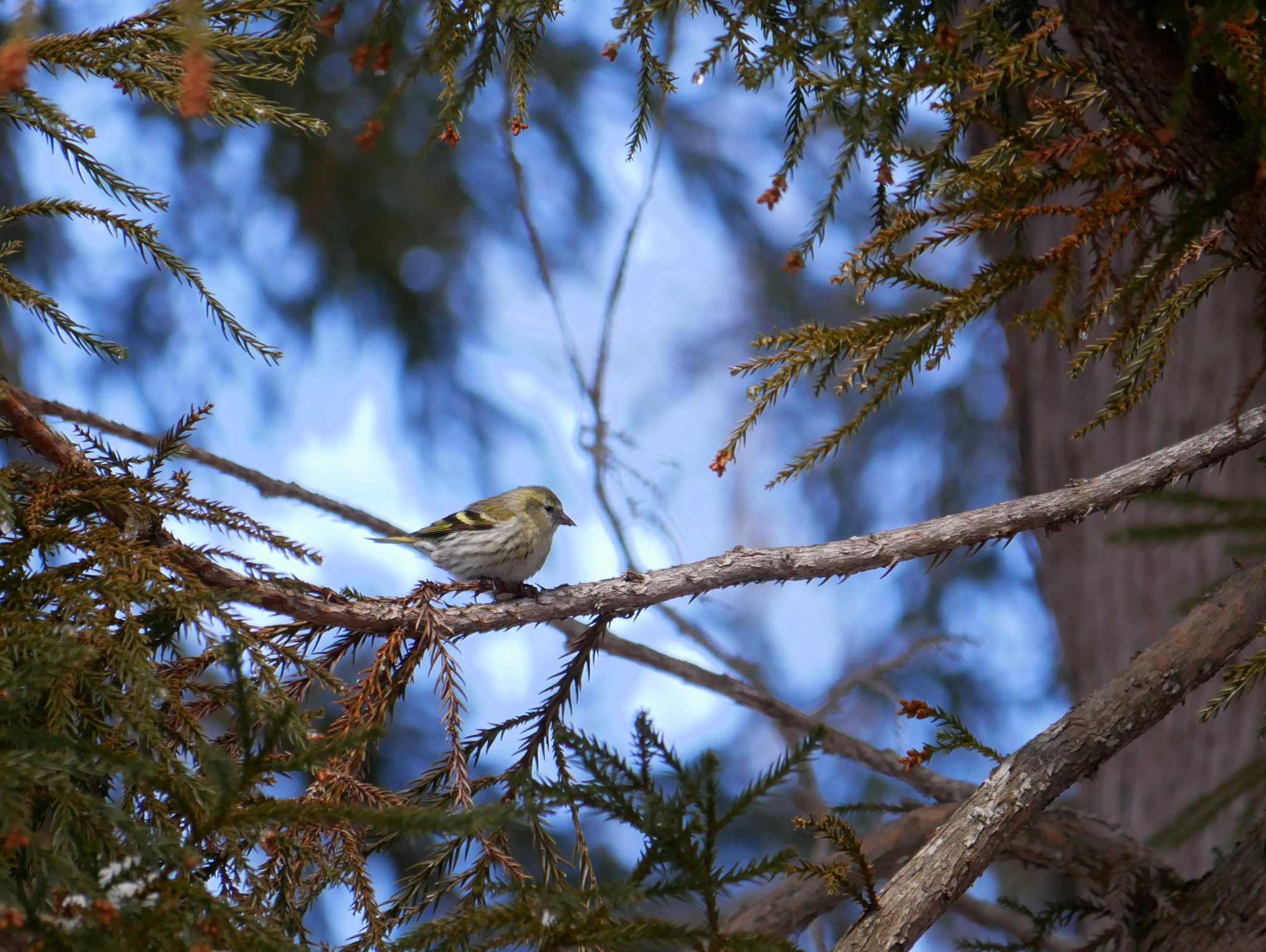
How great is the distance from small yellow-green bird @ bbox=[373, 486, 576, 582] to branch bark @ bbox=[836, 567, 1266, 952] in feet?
6.66

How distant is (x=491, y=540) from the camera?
3973mm

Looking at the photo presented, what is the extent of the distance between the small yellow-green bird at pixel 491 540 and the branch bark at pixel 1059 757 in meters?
2.03

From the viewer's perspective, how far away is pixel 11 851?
1297mm

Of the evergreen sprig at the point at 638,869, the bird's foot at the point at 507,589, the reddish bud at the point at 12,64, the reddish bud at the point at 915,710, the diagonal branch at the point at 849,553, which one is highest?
the bird's foot at the point at 507,589

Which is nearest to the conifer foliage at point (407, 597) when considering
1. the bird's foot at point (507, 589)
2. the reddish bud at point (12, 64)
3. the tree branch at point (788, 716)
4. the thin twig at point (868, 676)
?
the reddish bud at point (12, 64)

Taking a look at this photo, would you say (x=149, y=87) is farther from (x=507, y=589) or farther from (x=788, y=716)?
(x=788, y=716)

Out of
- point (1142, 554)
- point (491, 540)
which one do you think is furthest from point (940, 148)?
point (1142, 554)

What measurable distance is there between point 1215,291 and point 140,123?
5.73 metres

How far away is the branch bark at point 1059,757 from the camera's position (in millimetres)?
1832

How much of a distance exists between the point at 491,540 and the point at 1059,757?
236 cm

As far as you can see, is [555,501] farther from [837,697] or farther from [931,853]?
[931,853]

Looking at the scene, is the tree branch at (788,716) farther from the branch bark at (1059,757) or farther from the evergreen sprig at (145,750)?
the evergreen sprig at (145,750)

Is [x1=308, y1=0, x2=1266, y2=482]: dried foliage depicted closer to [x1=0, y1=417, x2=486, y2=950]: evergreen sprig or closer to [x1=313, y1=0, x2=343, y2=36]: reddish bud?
[x1=313, y1=0, x2=343, y2=36]: reddish bud

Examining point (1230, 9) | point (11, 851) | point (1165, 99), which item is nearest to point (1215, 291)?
point (1165, 99)
